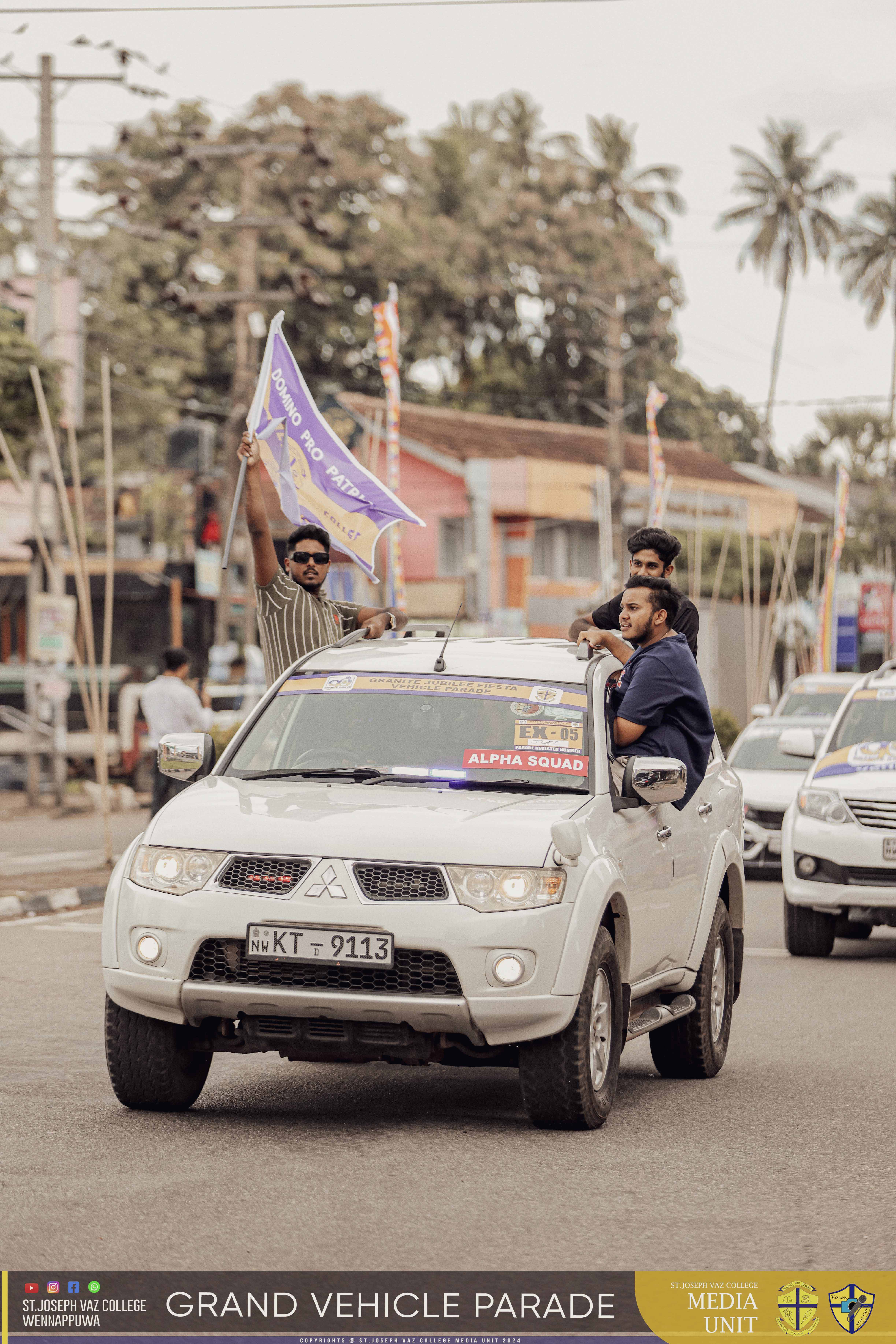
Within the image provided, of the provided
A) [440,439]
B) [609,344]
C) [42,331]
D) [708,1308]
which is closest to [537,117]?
[440,439]

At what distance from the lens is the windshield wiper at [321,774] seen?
7199 millimetres

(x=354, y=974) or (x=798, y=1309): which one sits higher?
(x=354, y=974)

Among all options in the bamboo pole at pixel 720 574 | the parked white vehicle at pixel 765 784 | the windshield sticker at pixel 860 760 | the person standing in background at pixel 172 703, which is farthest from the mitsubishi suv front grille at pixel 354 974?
the bamboo pole at pixel 720 574

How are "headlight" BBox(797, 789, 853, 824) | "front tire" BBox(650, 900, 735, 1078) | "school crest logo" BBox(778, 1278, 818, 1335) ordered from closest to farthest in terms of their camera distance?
"school crest logo" BBox(778, 1278, 818, 1335)
"front tire" BBox(650, 900, 735, 1078)
"headlight" BBox(797, 789, 853, 824)

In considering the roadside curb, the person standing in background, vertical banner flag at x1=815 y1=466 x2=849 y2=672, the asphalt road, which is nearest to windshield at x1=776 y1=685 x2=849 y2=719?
the person standing in background

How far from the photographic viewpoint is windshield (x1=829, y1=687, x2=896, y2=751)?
13672 mm

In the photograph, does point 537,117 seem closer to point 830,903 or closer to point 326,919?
point 830,903

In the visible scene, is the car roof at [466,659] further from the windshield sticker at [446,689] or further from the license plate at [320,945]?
the license plate at [320,945]

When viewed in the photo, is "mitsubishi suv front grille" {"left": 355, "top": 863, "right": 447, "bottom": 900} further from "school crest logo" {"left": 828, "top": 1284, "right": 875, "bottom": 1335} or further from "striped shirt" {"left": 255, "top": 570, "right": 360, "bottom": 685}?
"striped shirt" {"left": 255, "top": 570, "right": 360, "bottom": 685}

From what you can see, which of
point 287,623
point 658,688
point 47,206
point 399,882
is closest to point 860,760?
point 287,623

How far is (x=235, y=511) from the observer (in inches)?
387

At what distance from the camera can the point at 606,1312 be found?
4.62 meters

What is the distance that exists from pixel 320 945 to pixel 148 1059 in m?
0.88

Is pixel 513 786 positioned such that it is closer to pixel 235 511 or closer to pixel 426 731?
pixel 426 731
